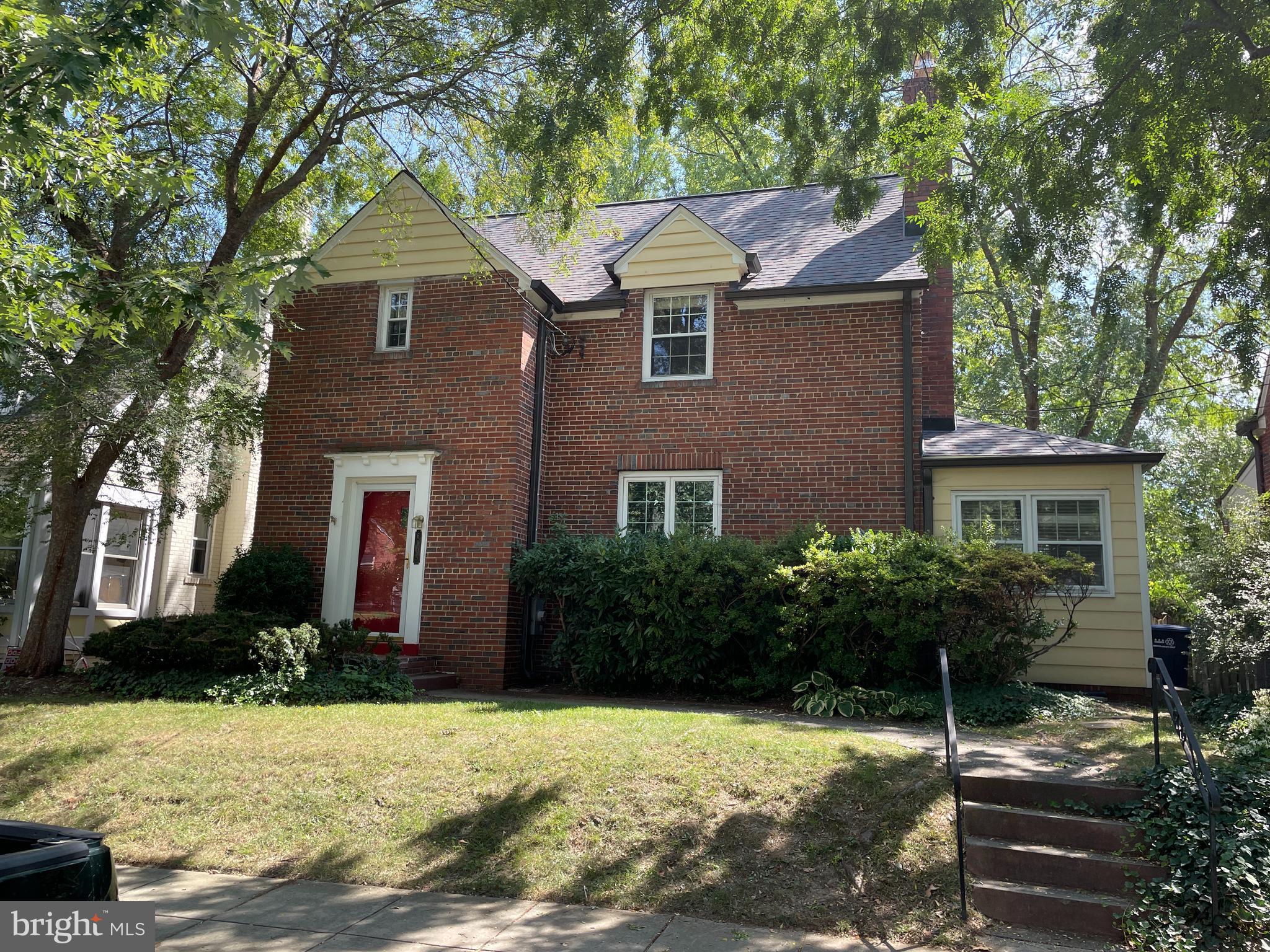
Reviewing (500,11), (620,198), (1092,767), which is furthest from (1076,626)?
(620,198)

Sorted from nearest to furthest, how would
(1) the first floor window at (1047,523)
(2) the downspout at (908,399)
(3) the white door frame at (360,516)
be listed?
(1) the first floor window at (1047,523), (2) the downspout at (908,399), (3) the white door frame at (360,516)

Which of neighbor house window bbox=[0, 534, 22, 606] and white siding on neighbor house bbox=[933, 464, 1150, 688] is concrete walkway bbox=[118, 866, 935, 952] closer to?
white siding on neighbor house bbox=[933, 464, 1150, 688]

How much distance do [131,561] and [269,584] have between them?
6338mm

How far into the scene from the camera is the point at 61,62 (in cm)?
522

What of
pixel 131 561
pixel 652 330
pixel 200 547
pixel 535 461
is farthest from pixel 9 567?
pixel 652 330

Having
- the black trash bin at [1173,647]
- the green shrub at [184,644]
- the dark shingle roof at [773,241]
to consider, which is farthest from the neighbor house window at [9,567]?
the black trash bin at [1173,647]

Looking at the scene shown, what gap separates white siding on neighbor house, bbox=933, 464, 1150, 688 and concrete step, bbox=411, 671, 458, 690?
674 cm

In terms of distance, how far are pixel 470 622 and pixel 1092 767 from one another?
26.4 feet

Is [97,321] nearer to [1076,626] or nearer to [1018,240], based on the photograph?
[1018,240]

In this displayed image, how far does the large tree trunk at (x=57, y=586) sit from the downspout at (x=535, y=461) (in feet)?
18.3

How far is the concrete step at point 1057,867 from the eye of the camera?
529 cm

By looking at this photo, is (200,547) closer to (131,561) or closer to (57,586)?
(131,561)

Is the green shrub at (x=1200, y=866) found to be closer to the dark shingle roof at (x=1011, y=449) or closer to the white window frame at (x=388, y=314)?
the dark shingle roof at (x=1011, y=449)

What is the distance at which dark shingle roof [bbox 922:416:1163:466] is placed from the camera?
39.1 ft
